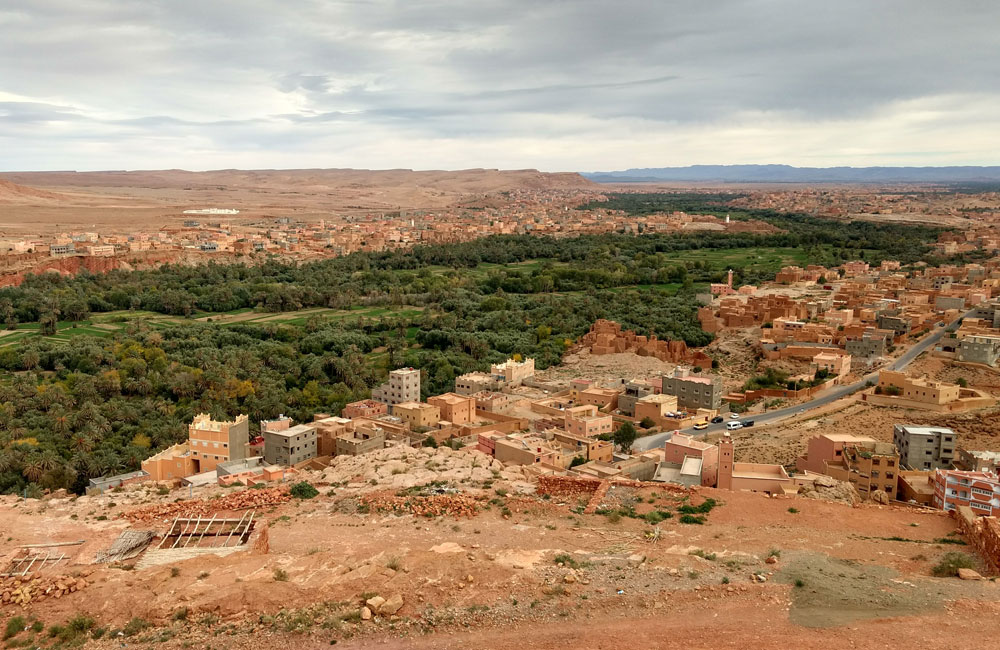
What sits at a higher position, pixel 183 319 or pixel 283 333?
pixel 283 333

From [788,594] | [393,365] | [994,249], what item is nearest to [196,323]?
[393,365]

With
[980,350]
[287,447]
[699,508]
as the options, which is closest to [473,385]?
[287,447]

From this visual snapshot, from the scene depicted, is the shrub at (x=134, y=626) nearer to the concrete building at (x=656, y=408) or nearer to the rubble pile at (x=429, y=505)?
the rubble pile at (x=429, y=505)

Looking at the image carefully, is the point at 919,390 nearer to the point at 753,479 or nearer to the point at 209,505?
the point at 753,479

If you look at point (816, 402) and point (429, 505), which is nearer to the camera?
point (429, 505)

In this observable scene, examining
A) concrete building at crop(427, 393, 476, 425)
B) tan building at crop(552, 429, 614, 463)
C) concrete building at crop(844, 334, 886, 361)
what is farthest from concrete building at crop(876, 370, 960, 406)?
concrete building at crop(427, 393, 476, 425)

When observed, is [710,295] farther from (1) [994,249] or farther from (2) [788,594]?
(2) [788,594]
